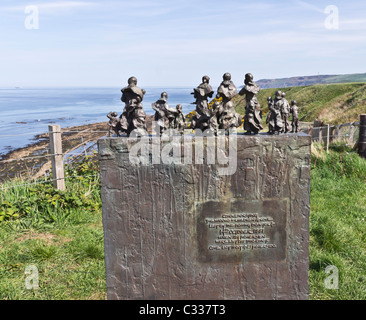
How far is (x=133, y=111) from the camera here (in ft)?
12.2

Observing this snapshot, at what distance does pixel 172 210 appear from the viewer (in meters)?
3.67

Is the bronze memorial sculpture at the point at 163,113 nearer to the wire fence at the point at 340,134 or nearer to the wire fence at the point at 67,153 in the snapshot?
the wire fence at the point at 67,153

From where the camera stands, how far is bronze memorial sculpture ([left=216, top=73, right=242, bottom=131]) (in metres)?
3.66

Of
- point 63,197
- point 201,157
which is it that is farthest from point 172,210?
point 63,197

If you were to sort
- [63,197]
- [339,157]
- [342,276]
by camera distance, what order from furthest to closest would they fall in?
[339,157]
[63,197]
[342,276]

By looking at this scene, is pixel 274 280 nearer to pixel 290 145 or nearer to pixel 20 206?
pixel 290 145

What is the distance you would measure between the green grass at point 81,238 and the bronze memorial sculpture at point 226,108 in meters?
2.43

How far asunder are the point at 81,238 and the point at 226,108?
349 cm

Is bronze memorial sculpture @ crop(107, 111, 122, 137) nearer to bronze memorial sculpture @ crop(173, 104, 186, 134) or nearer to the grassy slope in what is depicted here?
bronze memorial sculpture @ crop(173, 104, 186, 134)

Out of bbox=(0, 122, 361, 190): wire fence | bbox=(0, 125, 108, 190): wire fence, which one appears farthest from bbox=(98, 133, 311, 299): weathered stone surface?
bbox=(0, 122, 361, 190): wire fence

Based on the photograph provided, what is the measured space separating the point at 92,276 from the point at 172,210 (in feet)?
6.12

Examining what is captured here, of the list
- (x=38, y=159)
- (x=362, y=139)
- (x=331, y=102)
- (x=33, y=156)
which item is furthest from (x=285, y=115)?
(x=331, y=102)

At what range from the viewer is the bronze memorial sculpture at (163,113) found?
368cm

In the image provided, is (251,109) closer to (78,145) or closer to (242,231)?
(242,231)
